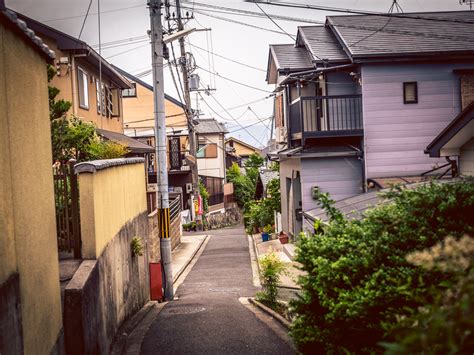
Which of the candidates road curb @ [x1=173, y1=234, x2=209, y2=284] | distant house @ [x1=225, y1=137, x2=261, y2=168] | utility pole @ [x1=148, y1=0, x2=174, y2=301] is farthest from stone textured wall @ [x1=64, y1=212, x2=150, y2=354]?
distant house @ [x1=225, y1=137, x2=261, y2=168]

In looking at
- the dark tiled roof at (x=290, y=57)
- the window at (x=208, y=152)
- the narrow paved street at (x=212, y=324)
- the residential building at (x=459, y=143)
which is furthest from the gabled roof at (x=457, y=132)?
the window at (x=208, y=152)

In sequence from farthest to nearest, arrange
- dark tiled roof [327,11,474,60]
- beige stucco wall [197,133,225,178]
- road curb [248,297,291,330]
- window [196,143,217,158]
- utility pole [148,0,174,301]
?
beige stucco wall [197,133,225,178], window [196,143,217,158], dark tiled roof [327,11,474,60], utility pole [148,0,174,301], road curb [248,297,291,330]

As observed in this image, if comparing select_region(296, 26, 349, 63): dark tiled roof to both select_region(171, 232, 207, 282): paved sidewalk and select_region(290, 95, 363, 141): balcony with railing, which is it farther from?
select_region(171, 232, 207, 282): paved sidewalk

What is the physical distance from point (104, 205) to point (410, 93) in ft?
41.1

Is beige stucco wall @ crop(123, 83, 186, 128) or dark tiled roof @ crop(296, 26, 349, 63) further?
beige stucco wall @ crop(123, 83, 186, 128)

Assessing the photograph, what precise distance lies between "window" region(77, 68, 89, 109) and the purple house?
7.47 meters

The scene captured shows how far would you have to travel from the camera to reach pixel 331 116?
19.7m

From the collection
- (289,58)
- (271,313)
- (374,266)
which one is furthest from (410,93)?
(374,266)

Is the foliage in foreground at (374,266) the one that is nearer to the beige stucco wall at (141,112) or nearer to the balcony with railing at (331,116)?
the balcony with railing at (331,116)

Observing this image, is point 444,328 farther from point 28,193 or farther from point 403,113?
point 403,113

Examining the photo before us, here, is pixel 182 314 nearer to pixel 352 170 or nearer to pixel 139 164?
pixel 139 164

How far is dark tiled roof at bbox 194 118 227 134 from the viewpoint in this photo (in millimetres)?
59188

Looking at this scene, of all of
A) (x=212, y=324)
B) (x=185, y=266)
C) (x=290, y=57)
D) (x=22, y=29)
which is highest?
(x=290, y=57)

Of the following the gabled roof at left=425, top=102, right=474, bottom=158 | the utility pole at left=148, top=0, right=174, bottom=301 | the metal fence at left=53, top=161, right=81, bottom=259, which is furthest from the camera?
the utility pole at left=148, top=0, right=174, bottom=301
